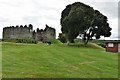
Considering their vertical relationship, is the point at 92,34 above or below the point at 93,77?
above

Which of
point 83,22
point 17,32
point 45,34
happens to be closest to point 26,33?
point 17,32

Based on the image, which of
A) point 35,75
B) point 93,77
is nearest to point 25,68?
point 35,75

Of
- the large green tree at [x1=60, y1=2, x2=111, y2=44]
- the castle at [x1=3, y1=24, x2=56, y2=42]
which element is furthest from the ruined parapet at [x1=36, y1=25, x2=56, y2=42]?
the large green tree at [x1=60, y1=2, x2=111, y2=44]

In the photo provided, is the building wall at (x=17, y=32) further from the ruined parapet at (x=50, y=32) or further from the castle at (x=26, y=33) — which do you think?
the ruined parapet at (x=50, y=32)

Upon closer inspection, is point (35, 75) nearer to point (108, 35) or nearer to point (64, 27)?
point (64, 27)

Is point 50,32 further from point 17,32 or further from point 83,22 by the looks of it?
point 83,22

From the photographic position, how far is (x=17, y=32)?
302 ft

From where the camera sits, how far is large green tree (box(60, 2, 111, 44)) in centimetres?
7625

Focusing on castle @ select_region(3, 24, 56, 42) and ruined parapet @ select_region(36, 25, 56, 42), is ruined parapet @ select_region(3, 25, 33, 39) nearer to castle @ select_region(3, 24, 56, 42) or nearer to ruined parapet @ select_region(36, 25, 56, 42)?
castle @ select_region(3, 24, 56, 42)

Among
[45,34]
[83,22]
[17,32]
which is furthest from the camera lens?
[45,34]

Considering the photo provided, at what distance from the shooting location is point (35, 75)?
24.6 metres

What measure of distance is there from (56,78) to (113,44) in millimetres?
48341

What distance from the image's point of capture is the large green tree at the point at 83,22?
7625 cm

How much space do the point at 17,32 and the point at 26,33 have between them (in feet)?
10.0
